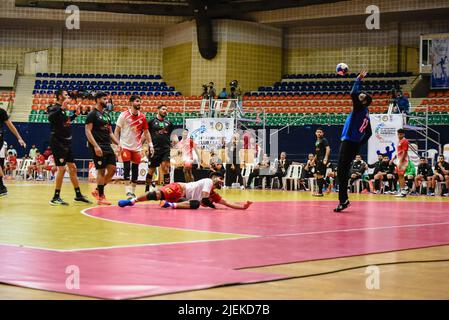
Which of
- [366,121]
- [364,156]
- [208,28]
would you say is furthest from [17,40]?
[366,121]

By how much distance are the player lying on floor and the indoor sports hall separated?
0.11ft

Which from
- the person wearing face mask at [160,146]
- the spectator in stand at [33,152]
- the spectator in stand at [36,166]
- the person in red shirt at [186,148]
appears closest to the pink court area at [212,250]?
the person wearing face mask at [160,146]

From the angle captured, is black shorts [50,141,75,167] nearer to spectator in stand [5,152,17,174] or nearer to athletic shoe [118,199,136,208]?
athletic shoe [118,199,136,208]

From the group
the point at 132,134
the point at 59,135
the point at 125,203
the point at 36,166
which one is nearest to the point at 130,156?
the point at 132,134

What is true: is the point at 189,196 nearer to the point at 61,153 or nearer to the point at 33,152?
the point at 61,153

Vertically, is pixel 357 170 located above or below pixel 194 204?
above

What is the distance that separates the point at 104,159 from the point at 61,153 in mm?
730

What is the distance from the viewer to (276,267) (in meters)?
5.33

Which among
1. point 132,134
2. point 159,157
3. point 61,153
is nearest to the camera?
point 61,153

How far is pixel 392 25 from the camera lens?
116 ft

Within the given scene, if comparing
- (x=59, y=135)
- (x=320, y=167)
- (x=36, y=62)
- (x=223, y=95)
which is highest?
(x=36, y=62)

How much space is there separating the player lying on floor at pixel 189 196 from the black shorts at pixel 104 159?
104cm

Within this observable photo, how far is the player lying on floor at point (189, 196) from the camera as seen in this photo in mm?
11281
